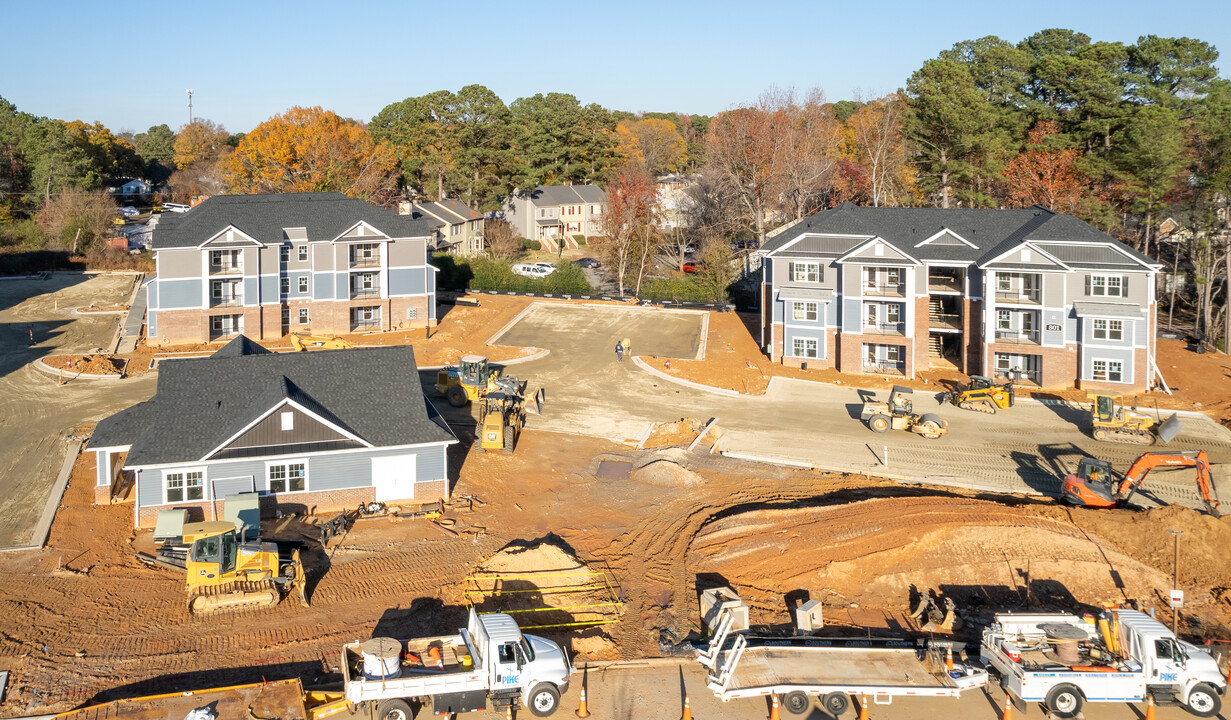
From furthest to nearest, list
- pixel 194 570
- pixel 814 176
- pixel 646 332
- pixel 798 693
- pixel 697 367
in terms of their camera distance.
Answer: pixel 814 176 → pixel 646 332 → pixel 697 367 → pixel 194 570 → pixel 798 693

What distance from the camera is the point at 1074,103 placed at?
2822 inches

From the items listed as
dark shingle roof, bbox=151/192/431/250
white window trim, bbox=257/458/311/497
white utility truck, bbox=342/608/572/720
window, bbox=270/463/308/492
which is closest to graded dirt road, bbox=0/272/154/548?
white window trim, bbox=257/458/311/497

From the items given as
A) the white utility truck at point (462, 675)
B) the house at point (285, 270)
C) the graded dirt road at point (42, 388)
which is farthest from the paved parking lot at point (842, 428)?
the white utility truck at point (462, 675)

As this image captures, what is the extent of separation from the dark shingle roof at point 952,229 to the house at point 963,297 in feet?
0.30

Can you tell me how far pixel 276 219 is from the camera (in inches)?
2315

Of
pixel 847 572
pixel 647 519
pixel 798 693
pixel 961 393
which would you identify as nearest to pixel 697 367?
pixel 961 393

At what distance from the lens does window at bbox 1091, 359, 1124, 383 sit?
158 feet

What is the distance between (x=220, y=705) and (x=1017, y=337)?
4253 centimetres

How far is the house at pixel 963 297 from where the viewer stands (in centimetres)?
4806

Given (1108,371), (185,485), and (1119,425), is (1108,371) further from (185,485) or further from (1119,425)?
(185,485)

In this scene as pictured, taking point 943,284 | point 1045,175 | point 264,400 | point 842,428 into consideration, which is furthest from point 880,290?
point 264,400

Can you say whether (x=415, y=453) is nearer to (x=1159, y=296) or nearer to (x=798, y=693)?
(x=798, y=693)

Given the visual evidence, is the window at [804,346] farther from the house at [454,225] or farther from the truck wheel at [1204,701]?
the house at [454,225]

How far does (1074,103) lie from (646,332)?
3734 centimetres
